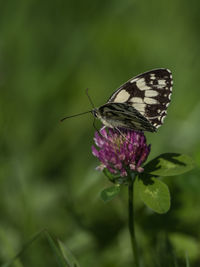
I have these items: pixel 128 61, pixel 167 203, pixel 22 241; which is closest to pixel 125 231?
pixel 22 241

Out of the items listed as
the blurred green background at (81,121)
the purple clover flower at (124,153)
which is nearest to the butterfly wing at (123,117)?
the purple clover flower at (124,153)

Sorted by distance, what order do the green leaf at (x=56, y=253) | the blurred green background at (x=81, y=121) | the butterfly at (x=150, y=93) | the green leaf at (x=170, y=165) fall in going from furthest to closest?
the blurred green background at (x=81, y=121) → the butterfly at (x=150, y=93) → the green leaf at (x=170, y=165) → the green leaf at (x=56, y=253)

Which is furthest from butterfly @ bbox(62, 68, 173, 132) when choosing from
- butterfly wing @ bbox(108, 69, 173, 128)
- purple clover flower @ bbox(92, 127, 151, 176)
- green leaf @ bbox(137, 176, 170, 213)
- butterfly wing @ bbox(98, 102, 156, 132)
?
green leaf @ bbox(137, 176, 170, 213)

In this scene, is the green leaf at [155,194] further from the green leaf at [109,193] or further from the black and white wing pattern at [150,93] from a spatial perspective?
the black and white wing pattern at [150,93]

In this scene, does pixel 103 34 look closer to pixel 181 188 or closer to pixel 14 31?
pixel 14 31

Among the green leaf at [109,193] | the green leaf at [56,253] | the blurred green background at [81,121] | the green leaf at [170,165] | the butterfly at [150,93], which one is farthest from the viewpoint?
the blurred green background at [81,121]

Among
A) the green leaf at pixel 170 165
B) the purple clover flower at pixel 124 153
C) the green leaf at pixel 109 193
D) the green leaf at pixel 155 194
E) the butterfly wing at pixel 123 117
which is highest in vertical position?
the butterfly wing at pixel 123 117

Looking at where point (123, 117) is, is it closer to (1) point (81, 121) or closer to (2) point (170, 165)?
(2) point (170, 165)
